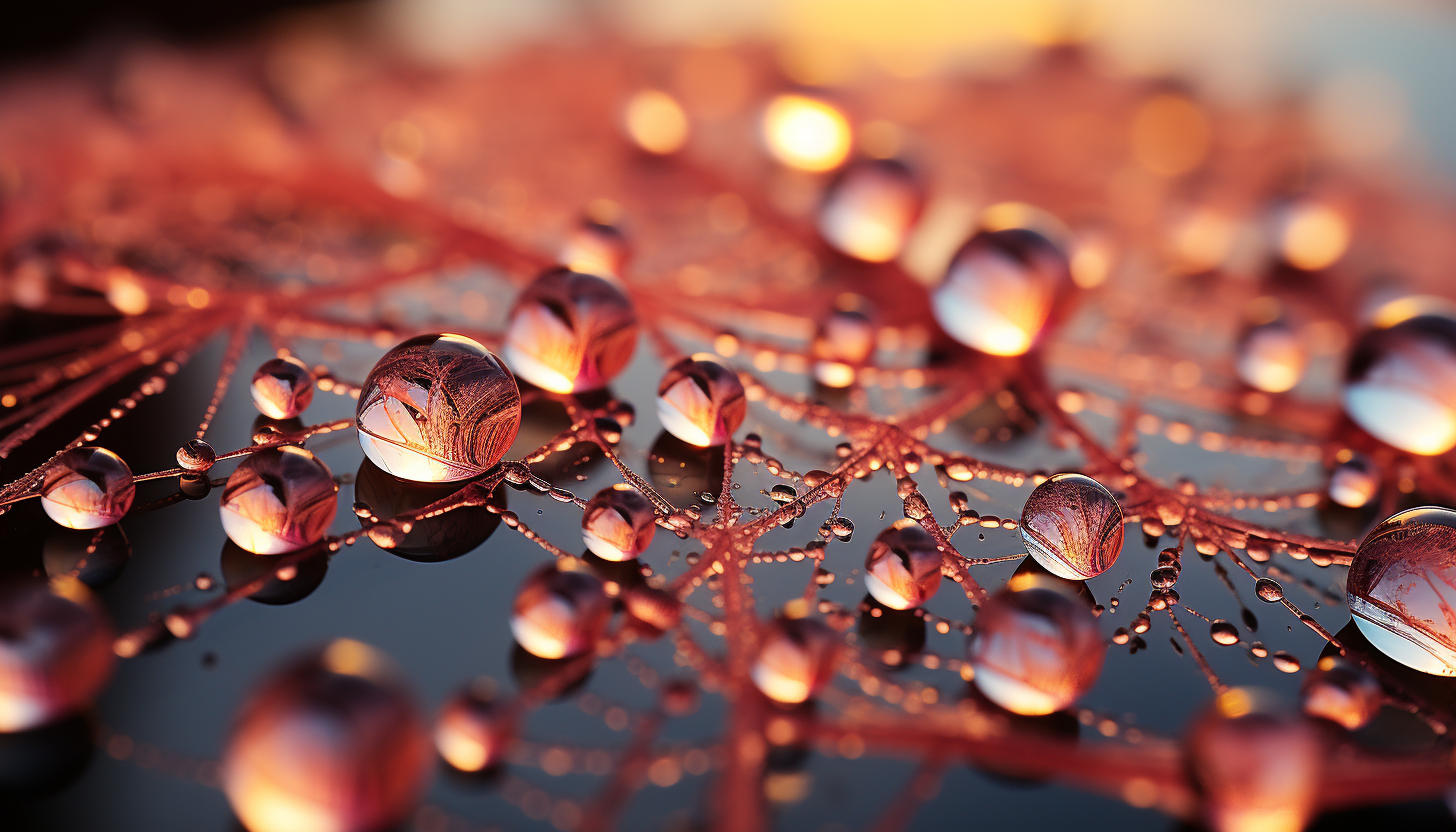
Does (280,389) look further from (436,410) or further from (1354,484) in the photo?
(1354,484)

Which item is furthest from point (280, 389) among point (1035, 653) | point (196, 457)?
point (1035, 653)

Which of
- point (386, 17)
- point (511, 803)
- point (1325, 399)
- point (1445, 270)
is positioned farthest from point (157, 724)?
point (386, 17)

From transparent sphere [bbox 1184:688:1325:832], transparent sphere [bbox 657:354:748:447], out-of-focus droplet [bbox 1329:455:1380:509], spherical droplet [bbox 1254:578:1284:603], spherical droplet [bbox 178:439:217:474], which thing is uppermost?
out-of-focus droplet [bbox 1329:455:1380:509]

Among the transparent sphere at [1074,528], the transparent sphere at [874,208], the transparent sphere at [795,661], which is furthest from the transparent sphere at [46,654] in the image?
the transparent sphere at [874,208]

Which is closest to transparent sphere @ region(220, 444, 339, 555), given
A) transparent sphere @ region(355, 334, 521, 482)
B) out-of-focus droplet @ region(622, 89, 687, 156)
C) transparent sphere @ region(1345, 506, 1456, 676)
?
transparent sphere @ region(355, 334, 521, 482)

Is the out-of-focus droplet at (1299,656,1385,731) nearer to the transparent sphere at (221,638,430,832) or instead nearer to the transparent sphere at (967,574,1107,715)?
the transparent sphere at (967,574,1107,715)

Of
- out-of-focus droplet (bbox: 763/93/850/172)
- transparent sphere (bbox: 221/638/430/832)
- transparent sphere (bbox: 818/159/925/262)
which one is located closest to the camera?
transparent sphere (bbox: 221/638/430/832)

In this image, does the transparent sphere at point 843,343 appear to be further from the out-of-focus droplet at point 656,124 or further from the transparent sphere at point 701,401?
the out-of-focus droplet at point 656,124
